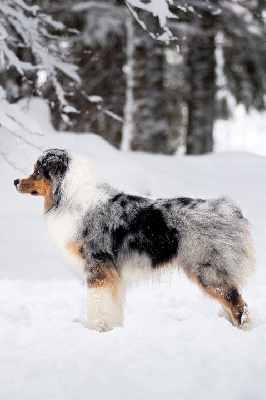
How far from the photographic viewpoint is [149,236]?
4488 mm

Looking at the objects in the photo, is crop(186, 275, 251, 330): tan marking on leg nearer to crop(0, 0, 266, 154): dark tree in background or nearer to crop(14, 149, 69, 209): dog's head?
crop(14, 149, 69, 209): dog's head

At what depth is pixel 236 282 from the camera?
433 cm

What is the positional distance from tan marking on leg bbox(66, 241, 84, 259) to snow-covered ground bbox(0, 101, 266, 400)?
58cm

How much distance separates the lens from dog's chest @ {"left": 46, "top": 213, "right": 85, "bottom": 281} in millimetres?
4578

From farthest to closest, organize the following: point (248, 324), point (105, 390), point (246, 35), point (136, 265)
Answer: point (246, 35)
point (136, 265)
point (248, 324)
point (105, 390)

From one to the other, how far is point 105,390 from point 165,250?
5.90ft

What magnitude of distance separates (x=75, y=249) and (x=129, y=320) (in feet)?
2.75

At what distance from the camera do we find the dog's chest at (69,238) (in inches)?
180

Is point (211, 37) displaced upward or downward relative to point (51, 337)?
downward

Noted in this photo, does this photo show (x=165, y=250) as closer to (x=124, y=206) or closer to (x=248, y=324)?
(x=124, y=206)

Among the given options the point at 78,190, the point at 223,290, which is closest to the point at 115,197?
the point at 78,190

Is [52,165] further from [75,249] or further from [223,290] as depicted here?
[223,290]

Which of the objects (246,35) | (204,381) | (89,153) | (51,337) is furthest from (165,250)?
(246,35)

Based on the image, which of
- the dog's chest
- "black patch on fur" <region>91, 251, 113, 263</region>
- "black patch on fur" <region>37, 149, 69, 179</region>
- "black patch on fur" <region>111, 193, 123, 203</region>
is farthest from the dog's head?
"black patch on fur" <region>91, 251, 113, 263</region>
